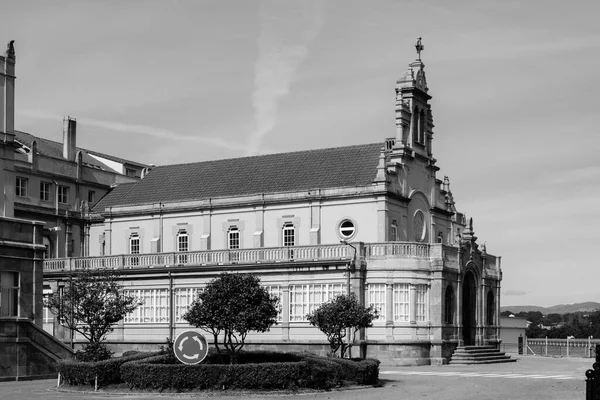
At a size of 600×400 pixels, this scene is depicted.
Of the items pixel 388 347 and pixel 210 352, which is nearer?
pixel 210 352

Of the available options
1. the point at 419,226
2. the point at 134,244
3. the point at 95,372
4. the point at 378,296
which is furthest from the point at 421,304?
the point at 95,372

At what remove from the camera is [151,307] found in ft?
213

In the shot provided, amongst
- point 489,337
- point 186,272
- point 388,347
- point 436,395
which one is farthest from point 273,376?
point 489,337

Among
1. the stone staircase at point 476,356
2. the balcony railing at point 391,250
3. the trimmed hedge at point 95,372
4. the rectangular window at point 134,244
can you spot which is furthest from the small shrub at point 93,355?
the rectangular window at point 134,244

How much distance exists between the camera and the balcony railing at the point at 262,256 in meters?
58.8

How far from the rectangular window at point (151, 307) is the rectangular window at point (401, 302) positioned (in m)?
15.8

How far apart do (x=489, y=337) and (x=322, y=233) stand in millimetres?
14453

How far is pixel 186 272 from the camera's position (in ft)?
209

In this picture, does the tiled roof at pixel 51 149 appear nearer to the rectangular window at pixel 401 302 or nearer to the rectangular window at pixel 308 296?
the rectangular window at pixel 308 296

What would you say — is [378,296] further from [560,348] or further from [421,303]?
[560,348]

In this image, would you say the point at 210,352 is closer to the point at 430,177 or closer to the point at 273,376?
the point at 273,376

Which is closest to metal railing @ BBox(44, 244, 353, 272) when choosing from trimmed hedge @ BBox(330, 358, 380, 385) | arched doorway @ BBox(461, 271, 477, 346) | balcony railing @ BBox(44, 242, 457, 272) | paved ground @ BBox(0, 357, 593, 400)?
balcony railing @ BBox(44, 242, 457, 272)

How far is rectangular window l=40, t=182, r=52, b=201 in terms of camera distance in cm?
7244

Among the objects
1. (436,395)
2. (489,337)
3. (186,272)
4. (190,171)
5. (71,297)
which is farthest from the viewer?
(190,171)
